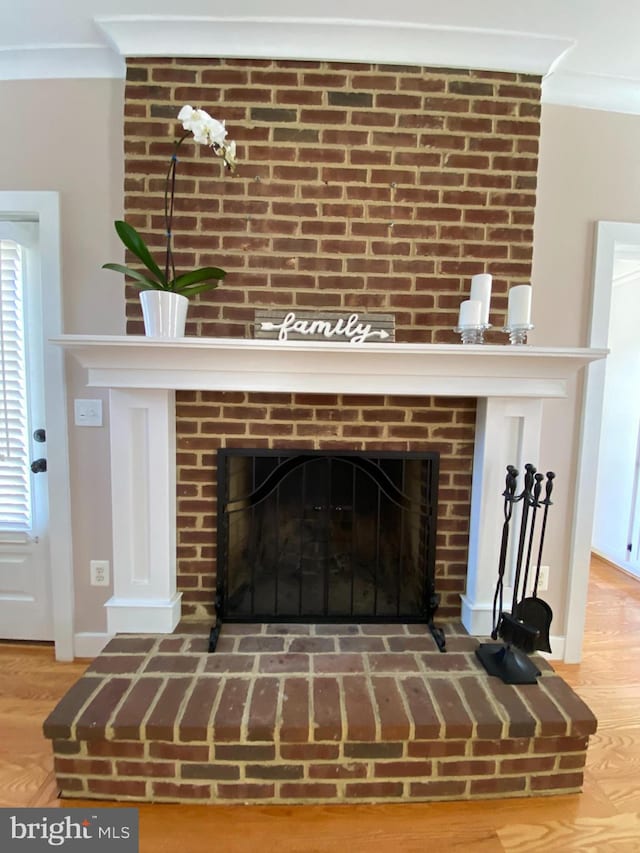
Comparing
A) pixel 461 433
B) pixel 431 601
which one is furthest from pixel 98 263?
pixel 431 601

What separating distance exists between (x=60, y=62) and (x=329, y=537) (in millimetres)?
2280

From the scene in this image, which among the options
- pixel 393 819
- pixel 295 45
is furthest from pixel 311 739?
pixel 295 45

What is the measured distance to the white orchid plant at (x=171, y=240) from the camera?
1262 mm

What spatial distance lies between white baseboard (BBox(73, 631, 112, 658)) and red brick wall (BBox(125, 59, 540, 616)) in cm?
85

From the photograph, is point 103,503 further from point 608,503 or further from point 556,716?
point 608,503

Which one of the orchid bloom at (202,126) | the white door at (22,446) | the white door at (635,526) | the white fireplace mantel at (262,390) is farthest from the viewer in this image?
the white door at (635,526)

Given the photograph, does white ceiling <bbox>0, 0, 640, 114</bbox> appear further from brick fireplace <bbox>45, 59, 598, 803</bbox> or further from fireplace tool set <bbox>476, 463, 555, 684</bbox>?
fireplace tool set <bbox>476, 463, 555, 684</bbox>

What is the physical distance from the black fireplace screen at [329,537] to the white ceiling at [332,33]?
158 cm

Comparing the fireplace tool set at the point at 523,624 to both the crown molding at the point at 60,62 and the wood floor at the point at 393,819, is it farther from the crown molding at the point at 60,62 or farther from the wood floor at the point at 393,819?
the crown molding at the point at 60,62

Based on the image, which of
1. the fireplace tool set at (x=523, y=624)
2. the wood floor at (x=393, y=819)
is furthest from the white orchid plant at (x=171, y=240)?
the wood floor at (x=393, y=819)

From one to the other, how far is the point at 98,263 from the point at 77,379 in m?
A: 0.51

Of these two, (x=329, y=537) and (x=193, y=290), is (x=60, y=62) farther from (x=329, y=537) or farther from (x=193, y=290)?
(x=329, y=537)

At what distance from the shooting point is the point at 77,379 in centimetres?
167

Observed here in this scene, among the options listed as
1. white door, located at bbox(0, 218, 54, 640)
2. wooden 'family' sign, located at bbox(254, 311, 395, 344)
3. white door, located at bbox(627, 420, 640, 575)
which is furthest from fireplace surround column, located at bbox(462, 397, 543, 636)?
white door, located at bbox(0, 218, 54, 640)
